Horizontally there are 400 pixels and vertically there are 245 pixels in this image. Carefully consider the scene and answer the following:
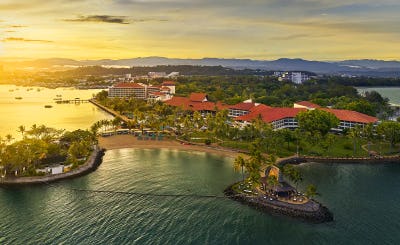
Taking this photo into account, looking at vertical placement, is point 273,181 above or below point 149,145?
above

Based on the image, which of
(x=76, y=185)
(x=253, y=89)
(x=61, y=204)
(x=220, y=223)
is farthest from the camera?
(x=253, y=89)

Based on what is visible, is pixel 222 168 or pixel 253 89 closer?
pixel 222 168

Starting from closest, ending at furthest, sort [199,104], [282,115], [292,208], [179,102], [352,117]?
[292,208] → [352,117] → [282,115] → [199,104] → [179,102]

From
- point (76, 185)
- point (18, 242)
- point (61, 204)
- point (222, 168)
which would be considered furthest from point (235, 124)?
point (18, 242)

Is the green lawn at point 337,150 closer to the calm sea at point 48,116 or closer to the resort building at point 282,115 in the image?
the resort building at point 282,115

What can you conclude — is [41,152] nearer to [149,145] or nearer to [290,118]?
[149,145]

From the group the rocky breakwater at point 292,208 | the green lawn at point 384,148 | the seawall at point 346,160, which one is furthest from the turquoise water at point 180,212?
the green lawn at point 384,148

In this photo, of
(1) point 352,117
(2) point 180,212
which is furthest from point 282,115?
(2) point 180,212

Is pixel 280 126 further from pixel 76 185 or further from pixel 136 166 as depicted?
pixel 76 185
